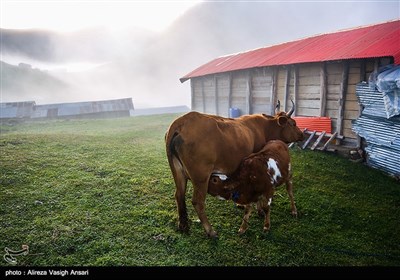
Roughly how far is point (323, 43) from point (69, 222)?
1517 cm

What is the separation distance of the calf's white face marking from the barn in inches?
249

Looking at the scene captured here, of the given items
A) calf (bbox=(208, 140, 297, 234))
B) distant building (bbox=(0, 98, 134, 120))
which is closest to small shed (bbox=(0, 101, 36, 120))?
distant building (bbox=(0, 98, 134, 120))

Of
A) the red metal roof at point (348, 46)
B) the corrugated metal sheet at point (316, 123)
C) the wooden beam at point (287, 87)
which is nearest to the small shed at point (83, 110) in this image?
the red metal roof at point (348, 46)

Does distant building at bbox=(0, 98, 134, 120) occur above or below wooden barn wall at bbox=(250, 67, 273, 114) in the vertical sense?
below

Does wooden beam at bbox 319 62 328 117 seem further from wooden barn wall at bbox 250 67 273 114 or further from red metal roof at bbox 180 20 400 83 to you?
wooden barn wall at bbox 250 67 273 114

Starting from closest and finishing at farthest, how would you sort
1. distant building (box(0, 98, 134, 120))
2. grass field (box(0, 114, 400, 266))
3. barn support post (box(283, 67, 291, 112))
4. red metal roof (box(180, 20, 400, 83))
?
1. grass field (box(0, 114, 400, 266))
2. red metal roof (box(180, 20, 400, 83))
3. barn support post (box(283, 67, 291, 112))
4. distant building (box(0, 98, 134, 120))

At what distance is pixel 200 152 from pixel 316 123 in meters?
10.0

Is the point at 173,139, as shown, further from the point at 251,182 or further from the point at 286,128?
the point at 286,128

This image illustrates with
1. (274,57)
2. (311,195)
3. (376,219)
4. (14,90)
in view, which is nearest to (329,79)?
(274,57)

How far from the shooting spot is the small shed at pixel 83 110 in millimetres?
47781

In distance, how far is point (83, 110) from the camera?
1944 inches

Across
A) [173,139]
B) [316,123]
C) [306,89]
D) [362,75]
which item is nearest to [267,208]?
[173,139]

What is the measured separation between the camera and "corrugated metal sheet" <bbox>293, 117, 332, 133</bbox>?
1301 centimetres

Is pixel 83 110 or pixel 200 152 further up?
pixel 200 152
